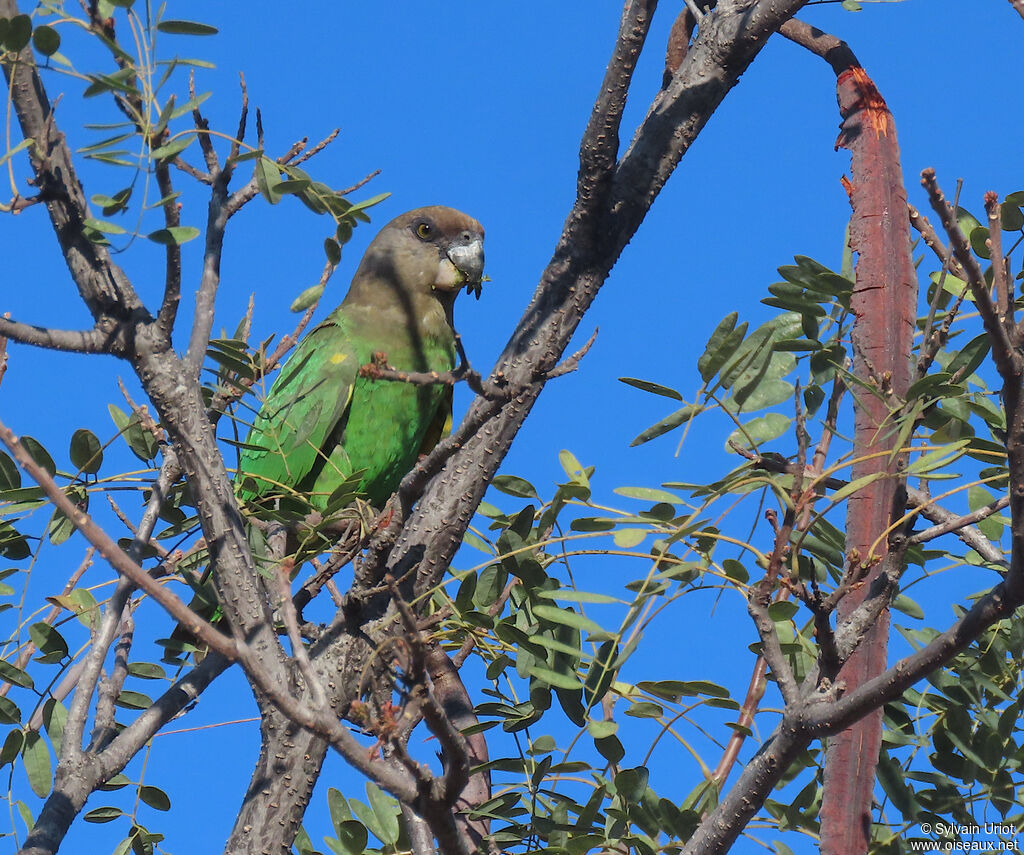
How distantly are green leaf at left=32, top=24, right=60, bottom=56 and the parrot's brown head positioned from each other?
2.75m

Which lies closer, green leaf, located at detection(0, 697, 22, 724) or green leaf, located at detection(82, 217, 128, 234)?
Result: green leaf, located at detection(82, 217, 128, 234)

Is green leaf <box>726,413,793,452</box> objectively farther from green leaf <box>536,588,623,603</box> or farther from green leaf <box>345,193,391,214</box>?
green leaf <box>345,193,391,214</box>

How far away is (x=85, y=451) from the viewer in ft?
Result: 9.09

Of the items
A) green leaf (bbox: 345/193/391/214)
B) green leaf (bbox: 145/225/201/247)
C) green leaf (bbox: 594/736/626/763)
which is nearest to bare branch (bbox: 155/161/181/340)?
green leaf (bbox: 145/225/201/247)

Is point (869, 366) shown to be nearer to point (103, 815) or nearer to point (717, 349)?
point (717, 349)

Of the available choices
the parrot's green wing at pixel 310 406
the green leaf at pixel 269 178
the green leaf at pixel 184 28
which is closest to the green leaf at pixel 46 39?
the green leaf at pixel 184 28

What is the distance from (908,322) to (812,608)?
124 centimetres

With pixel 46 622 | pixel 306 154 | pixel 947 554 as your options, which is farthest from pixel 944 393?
pixel 46 622

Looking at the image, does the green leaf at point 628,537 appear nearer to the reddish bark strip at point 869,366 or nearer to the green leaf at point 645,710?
the reddish bark strip at point 869,366

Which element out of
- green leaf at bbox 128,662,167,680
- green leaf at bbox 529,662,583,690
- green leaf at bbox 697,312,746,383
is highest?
green leaf at bbox 697,312,746,383

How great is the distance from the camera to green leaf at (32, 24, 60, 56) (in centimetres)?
209

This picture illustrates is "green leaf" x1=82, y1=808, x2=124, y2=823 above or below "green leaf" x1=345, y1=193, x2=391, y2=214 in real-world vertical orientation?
below

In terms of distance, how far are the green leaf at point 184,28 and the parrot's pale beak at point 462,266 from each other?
264 cm

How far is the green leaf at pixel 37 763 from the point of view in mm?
2861
